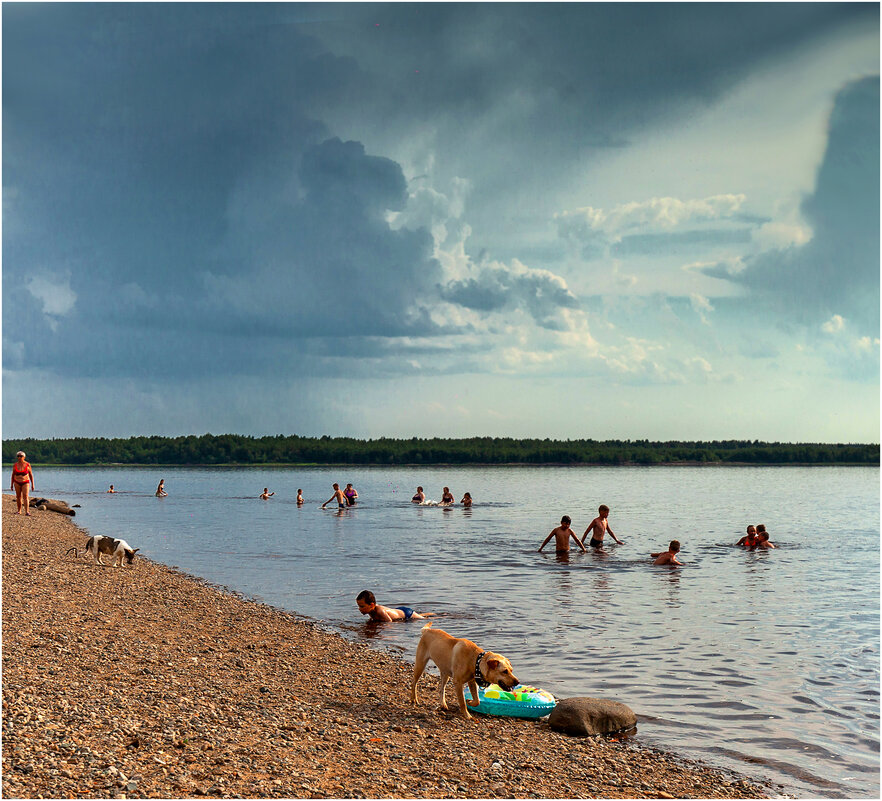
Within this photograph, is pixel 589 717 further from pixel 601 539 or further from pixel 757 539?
pixel 757 539

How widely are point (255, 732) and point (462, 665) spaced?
2.28m

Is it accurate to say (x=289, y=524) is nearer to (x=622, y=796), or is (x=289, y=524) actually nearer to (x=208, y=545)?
(x=208, y=545)

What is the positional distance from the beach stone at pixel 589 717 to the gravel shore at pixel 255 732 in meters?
0.17

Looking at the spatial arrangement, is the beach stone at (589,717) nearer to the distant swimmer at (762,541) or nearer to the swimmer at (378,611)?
the swimmer at (378,611)

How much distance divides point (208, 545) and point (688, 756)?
79.1 ft

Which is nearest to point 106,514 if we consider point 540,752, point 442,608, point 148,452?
point 442,608

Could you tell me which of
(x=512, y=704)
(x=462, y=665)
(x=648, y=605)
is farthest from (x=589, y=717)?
(x=648, y=605)

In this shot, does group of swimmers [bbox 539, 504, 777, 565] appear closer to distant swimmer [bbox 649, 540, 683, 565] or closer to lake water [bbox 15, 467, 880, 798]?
distant swimmer [bbox 649, 540, 683, 565]

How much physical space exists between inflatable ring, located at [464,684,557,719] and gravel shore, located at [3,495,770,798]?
0.15 meters

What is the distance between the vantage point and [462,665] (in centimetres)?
829

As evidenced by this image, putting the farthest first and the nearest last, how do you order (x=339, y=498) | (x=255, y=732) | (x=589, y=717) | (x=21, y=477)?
(x=339, y=498) < (x=21, y=477) < (x=589, y=717) < (x=255, y=732)

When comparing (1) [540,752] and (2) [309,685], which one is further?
(2) [309,685]

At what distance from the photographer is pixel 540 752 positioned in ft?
25.1

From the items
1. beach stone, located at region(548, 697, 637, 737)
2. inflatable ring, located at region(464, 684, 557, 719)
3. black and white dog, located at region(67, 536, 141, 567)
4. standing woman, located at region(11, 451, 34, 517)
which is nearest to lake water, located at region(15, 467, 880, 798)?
beach stone, located at region(548, 697, 637, 737)
